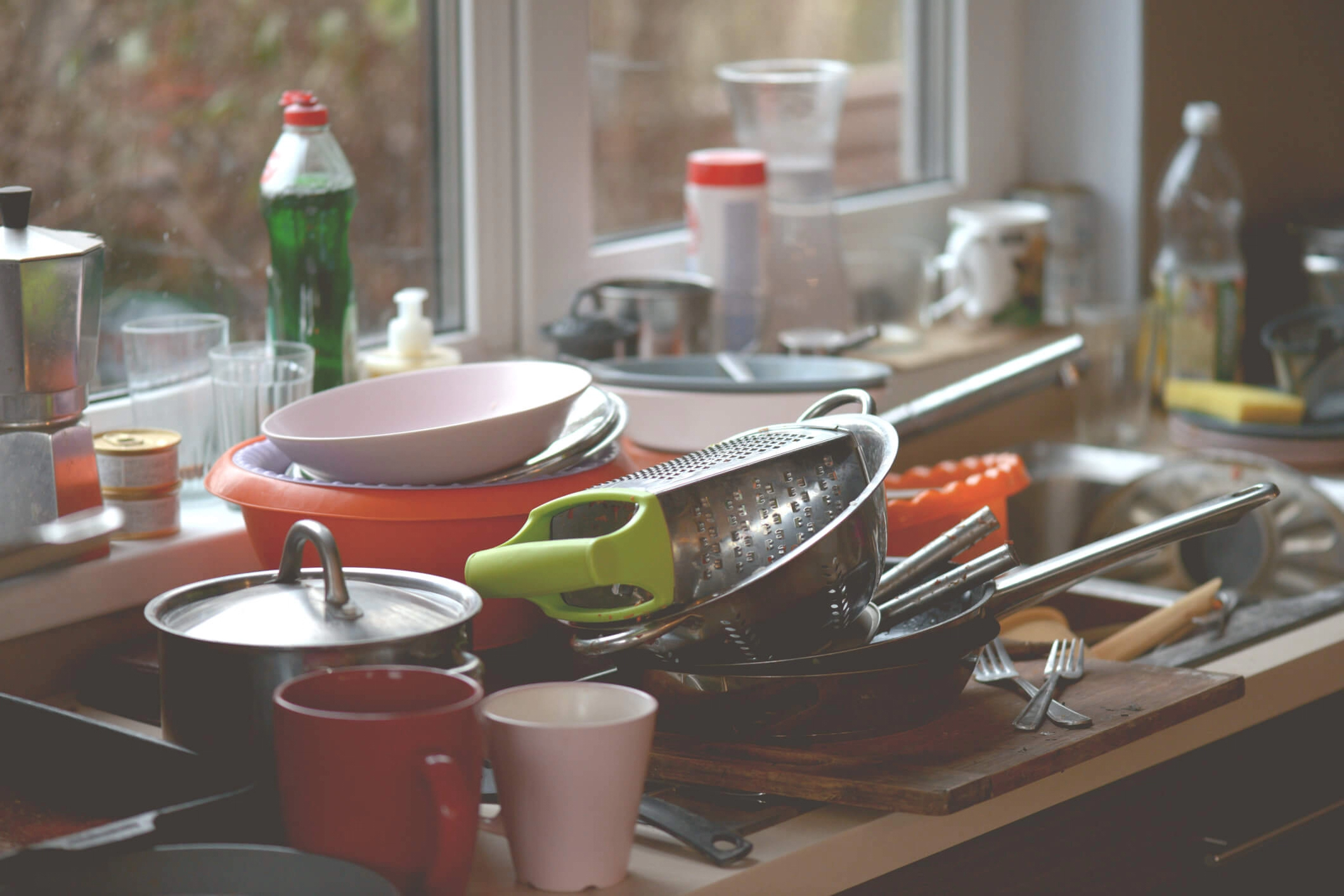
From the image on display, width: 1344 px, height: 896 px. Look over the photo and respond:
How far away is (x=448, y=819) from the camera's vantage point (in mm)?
676

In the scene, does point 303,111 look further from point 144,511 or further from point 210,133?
point 144,511

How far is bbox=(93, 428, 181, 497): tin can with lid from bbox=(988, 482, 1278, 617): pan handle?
574 millimetres

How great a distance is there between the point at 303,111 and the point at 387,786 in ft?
2.18

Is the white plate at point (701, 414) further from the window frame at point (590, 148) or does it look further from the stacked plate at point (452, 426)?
the window frame at point (590, 148)

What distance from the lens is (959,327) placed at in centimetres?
192

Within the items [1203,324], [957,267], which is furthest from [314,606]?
[1203,324]

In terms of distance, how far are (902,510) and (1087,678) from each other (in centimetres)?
19

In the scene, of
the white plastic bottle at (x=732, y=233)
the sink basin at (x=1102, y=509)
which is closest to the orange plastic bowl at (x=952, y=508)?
the sink basin at (x=1102, y=509)

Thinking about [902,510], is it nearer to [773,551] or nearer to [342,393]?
[773,551]

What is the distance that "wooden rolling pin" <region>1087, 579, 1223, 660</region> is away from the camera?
122 cm

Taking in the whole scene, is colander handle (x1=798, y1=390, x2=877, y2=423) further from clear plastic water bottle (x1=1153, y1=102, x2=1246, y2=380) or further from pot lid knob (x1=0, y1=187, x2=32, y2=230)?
clear plastic water bottle (x1=1153, y1=102, x2=1246, y2=380)

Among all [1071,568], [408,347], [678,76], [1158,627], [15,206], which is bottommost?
[1158,627]

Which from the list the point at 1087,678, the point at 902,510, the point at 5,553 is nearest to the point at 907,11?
the point at 902,510

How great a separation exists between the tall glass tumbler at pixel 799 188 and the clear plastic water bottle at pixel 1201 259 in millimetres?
476
